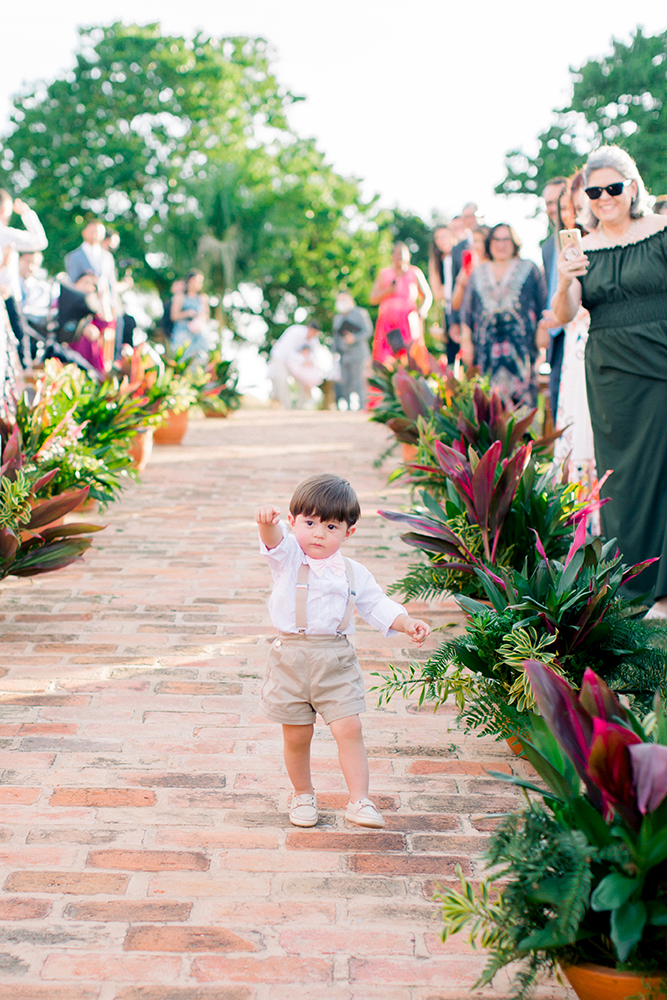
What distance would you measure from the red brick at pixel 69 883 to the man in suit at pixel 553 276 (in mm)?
4015

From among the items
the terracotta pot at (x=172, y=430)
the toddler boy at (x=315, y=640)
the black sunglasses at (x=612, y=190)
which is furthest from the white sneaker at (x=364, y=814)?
the terracotta pot at (x=172, y=430)

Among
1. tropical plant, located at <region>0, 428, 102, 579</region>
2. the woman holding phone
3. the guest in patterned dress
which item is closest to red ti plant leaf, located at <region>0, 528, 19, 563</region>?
tropical plant, located at <region>0, 428, 102, 579</region>

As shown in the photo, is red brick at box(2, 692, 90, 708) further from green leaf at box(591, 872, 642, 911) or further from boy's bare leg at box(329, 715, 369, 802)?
green leaf at box(591, 872, 642, 911)

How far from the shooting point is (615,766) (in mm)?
1775

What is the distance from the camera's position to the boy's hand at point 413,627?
9.05ft

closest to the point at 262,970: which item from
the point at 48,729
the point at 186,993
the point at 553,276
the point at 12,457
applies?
the point at 186,993

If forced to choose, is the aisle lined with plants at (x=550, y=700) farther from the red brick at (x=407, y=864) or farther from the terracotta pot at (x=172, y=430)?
the terracotta pot at (x=172, y=430)

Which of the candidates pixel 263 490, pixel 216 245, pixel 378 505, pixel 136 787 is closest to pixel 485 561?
pixel 136 787

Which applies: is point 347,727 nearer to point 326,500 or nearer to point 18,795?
point 326,500

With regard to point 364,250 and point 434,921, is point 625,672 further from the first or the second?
point 364,250

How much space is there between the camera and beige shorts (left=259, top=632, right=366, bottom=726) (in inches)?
111

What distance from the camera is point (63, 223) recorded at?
29.2 metres

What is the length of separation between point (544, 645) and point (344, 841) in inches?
33.1

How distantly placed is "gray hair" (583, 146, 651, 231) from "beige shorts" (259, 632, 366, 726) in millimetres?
2743
